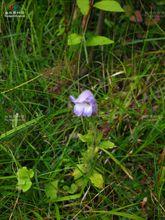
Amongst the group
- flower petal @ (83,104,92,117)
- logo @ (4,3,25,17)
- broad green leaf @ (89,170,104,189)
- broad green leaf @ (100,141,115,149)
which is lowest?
broad green leaf @ (89,170,104,189)

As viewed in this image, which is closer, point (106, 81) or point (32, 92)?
point (32, 92)

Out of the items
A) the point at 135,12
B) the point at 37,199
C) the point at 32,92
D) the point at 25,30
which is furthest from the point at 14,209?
the point at 135,12

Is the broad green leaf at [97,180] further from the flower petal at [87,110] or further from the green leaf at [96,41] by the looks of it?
the green leaf at [96,41]

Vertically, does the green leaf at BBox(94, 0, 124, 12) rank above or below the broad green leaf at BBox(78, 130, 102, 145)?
above

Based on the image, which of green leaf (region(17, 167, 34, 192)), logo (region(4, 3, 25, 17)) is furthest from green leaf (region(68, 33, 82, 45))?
green leaf (region(17, 167, 34, 192))

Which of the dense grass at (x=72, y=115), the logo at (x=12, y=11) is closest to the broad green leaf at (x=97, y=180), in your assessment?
the dense grass at (x=72, y=115)

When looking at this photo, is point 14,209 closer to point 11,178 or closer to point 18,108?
point 11,178

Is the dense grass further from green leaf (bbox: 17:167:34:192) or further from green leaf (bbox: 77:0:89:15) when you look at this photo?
green leaf (bbox: 77:0:89:15)
